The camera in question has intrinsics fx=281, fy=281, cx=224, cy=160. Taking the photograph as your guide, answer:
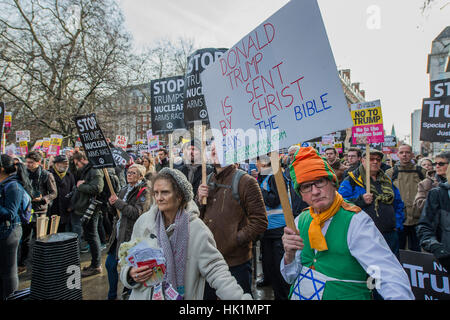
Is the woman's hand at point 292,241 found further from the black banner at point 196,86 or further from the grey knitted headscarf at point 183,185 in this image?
the black banner at point 196,86

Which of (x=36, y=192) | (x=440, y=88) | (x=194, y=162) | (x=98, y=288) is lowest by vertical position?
(x=98, y=288)

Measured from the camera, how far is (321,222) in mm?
1659

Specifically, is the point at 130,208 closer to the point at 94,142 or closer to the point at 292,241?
the point at 94,142

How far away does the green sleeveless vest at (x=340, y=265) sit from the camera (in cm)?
151

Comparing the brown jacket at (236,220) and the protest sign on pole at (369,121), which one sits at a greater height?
the protest sign on pole at (369,121)

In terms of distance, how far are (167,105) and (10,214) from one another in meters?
2.47

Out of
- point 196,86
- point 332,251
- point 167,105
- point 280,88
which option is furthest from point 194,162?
point 332,251

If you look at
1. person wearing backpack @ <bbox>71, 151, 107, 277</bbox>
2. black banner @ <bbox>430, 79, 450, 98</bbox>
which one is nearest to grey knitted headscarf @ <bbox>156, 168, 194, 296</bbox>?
person wearing backpack @ <bbox>71, 151, 107, 277</bbox>

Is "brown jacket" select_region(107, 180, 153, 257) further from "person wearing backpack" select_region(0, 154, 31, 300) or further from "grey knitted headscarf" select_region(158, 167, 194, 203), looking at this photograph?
"grey knitted headscarf" select_region(158, 167, 194, 203)

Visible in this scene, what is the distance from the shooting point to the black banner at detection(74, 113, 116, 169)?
393 cm

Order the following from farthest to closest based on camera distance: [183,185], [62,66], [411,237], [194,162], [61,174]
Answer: [62,66] < [61,174] < [411,237] < [194,162] < [183,185]

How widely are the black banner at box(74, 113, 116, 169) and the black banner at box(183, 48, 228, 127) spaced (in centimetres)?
120

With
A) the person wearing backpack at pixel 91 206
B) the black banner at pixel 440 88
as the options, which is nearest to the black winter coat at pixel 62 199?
the person wearing backpack at pixel 91 206

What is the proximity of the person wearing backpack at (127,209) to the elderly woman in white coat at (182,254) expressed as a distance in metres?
1.35
